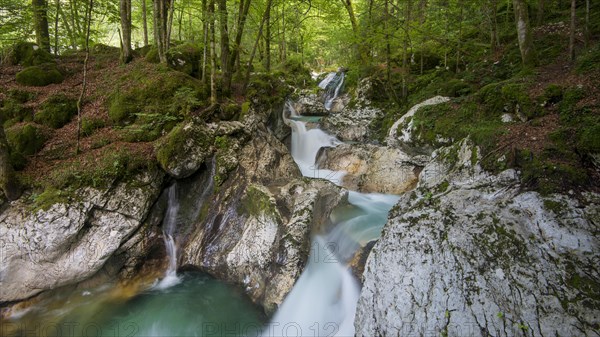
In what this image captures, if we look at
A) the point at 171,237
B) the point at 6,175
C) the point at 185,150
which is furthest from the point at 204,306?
A: the point at 6,175

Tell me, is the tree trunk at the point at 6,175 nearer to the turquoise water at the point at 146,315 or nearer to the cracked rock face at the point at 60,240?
the cracked rock face at the point at 60,240

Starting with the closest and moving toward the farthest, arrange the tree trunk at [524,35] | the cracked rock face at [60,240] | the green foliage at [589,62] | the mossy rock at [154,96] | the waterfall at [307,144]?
the cracked rock face at [60,240]
the green foliage at [589,62]
the tree trunk at [524,35]
the mossy rock at [154,96]
the waterfall at [307,144]

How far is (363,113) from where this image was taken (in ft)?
43.1

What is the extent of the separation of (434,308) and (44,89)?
12.7m

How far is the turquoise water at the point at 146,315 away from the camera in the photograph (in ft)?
17.7

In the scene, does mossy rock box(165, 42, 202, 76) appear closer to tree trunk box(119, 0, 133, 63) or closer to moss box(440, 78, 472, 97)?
tree trunk box(119, 0, 133, 63)

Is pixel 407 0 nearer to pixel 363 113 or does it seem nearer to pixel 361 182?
pixel 363 113

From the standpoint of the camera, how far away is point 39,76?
31.8 feet

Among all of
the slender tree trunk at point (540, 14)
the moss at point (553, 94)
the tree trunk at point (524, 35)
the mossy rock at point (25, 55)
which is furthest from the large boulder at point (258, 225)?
the slender tree trunk at point (540, 14)

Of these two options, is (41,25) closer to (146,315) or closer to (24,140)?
(24,140)

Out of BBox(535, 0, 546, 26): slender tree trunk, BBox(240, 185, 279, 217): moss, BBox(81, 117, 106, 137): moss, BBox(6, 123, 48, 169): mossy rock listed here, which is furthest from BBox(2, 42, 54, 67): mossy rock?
BBox(535, 0, 546, 26): slender tree trunk

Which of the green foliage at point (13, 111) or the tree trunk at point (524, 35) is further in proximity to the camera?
the green foliage at point (13, 111)

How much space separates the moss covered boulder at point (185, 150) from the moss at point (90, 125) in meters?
2.50

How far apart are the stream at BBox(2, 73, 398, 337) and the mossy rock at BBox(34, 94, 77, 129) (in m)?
4.77
